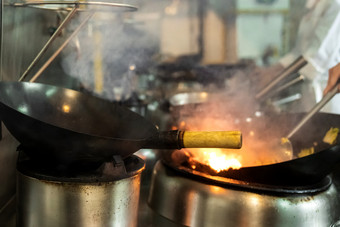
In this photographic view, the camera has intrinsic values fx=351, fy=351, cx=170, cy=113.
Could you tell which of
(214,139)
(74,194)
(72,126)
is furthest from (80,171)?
(214,139)

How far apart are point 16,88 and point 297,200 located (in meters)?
1.00

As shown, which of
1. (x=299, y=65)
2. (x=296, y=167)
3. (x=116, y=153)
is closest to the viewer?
(x=116, y=153)

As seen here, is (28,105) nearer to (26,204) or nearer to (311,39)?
(26,204)

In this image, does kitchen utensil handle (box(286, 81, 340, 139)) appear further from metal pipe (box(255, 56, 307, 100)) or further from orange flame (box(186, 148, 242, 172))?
metal pipe (box(255, 56, 307, 100))

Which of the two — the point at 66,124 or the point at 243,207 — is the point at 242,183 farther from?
the point at 66,124

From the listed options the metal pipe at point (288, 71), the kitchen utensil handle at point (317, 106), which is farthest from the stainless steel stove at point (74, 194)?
the metal pipe at point (288, 71)

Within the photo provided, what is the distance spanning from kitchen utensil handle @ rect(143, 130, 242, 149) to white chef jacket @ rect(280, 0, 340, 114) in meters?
1.87

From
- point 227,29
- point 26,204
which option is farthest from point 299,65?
point 227,29

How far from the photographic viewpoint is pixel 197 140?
1.02 metres

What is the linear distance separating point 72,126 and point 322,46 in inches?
90.3

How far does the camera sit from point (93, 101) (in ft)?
4.10

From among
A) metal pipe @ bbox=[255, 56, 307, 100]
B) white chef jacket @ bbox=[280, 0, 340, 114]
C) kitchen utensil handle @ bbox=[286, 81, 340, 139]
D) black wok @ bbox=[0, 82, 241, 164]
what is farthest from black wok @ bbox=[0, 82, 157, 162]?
white chef jacket @ bbox=[280, 0, 340, 114]

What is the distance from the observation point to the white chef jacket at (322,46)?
274 centimetres

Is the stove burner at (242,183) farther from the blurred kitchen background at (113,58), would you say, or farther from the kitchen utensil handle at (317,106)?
the blurred kitchen background at (113,58)
